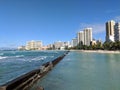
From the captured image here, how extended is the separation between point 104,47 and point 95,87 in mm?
181904

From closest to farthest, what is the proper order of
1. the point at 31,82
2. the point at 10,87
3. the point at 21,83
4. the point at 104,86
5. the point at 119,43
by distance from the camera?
1. the point at 10,87
2. the point at 21,83
3. the point at 104,86
4. the point at 31,82
5. the point at 119,43

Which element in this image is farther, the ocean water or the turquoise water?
the ocean water

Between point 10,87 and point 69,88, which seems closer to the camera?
point 10,87

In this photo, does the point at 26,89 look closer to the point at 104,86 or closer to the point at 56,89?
the point at 56,89

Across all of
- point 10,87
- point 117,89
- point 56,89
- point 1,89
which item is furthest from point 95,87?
point 1,89

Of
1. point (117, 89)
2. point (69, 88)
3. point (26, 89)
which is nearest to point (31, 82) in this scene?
point (26, 89)

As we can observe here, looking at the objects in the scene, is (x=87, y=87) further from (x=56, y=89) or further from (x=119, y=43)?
(x=119, y=43)

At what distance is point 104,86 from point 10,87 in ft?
26.6

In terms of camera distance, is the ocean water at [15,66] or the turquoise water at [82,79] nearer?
the turquoise water at [82,79]

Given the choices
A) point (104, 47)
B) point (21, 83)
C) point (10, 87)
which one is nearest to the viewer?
point (10, 87)

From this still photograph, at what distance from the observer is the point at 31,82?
20.7m

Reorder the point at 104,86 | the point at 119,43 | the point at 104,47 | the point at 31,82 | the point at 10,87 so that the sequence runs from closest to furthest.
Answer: the point at 10,87
the point at 104,86
the point at 31,82
the point at 119,43
the point at 104,47

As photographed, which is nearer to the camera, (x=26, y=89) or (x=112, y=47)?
(x=26, y=89)

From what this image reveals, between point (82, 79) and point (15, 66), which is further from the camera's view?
point (15, 66)
